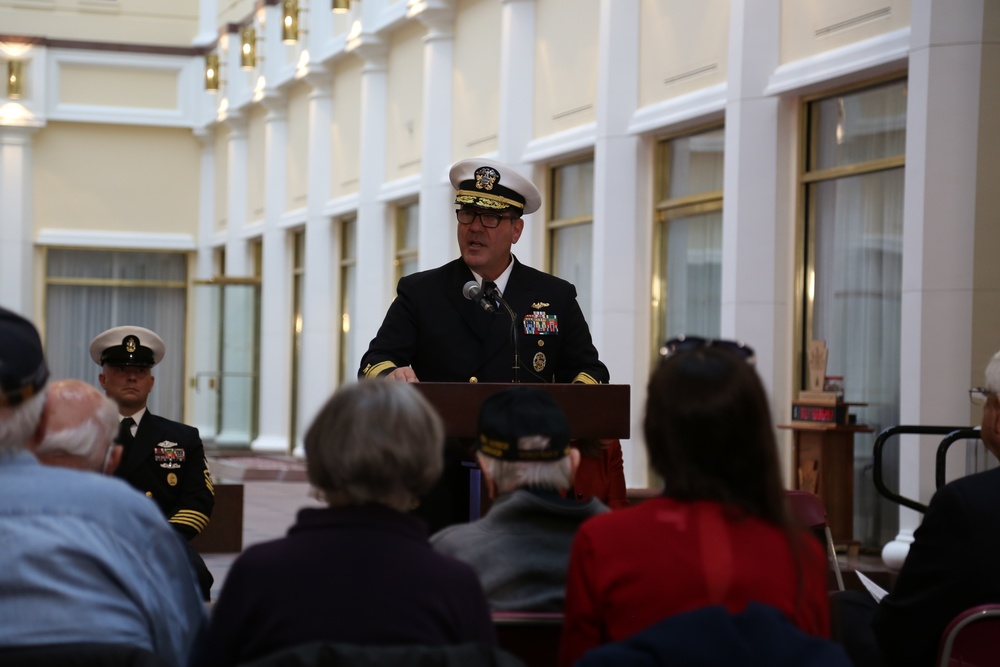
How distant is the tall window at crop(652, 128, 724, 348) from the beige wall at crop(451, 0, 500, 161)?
3511mm

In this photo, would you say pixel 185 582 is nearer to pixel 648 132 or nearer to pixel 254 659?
pixel 254 659

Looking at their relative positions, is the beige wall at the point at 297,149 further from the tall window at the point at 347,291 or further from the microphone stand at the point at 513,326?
Answer: the microphone stand at the point at 513,326

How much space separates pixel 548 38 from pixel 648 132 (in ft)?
8.16

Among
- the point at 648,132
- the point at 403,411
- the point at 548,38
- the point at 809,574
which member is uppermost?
the point at 548,38

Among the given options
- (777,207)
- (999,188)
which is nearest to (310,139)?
(777,207)

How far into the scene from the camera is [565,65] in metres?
14.2

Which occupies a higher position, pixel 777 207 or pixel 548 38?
pixel 548 38

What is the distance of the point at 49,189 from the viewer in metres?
27.3

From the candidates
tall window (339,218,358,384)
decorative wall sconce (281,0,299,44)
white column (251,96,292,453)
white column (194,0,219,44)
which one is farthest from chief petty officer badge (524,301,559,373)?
white column (194,0,219,44)

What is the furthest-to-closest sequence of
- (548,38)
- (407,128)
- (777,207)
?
(407,128) → (548,38) → (777,207)

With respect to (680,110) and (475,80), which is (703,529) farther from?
(475,80)

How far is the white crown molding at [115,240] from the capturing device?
2736 centimetres

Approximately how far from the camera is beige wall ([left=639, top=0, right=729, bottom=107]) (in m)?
11.6

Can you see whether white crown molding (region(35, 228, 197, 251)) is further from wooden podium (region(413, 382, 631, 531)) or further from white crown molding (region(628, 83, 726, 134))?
wooden podium (region(413, 382, 631, 531))
